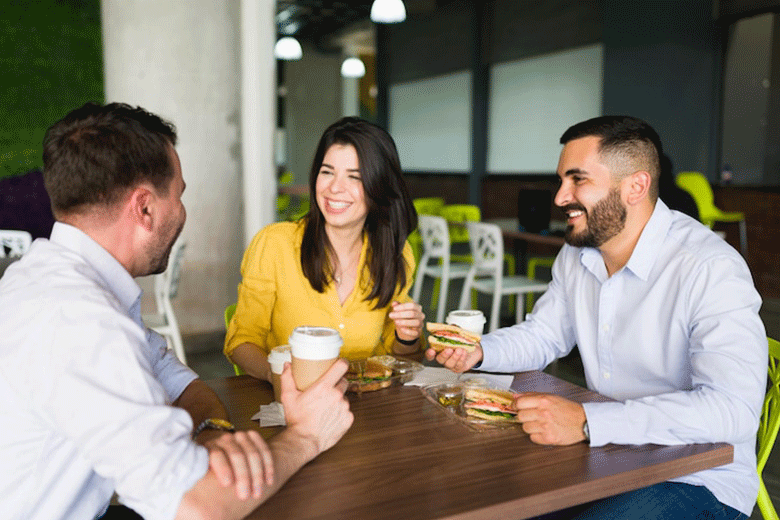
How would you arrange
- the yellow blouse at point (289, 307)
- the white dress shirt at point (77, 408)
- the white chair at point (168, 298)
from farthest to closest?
the white chair at point (168, 298) < the yellow blouse at point (289, 307) < the white dress shirt at point (77, 408)

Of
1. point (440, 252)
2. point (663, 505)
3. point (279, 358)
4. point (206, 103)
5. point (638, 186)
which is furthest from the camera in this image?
point (440, 252)

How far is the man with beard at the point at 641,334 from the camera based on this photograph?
134 centimetres

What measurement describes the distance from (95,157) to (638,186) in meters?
1.32

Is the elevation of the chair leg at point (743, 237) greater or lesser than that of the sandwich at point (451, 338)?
lesser

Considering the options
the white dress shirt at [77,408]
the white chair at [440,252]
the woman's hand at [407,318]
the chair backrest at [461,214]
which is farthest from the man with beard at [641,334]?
the chair backrest at [461,214]

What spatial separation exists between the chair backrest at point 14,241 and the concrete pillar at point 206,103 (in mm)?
1087

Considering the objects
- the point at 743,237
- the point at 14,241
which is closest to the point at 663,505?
the point at 14,241

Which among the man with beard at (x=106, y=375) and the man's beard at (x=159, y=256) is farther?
the man's beard at (x=159, y=256)

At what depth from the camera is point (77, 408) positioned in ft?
2.99

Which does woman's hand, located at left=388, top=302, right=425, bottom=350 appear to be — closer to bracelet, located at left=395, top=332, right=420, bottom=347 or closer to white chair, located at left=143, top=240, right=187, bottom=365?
bracelet, located at left=395, top=332, right=420, bottom=347

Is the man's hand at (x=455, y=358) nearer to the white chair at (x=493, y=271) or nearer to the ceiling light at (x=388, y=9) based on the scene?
the white chair at (x=493, y=271)

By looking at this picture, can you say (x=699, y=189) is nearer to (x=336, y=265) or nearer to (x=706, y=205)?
(x=706, y=205)

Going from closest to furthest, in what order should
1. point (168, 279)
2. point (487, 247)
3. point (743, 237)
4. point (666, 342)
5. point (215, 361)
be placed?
point (666, 342), point (168, 279), point (215, 361), point (487, 247), point (743, 237)

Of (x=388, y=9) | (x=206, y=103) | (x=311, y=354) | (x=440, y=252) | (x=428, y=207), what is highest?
(x=388, y=9)
